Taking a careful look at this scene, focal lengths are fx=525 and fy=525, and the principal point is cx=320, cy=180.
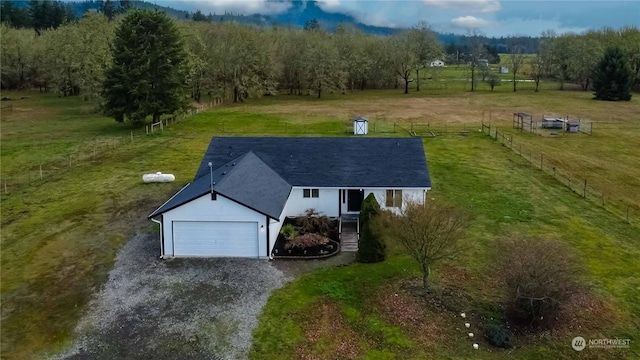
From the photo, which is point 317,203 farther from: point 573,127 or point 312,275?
point 573,127

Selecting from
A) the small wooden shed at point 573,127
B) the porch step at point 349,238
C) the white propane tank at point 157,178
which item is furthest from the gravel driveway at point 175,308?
the small wooden shed at point 573,127

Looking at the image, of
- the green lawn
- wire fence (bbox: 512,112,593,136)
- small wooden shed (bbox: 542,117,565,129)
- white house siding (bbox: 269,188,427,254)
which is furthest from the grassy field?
white house siding (bbox: 269,188,427,254)

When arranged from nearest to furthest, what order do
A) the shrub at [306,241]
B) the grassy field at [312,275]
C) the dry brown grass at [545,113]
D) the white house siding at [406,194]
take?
the grassy field at [312,275] < the shrub at [306,241] < the white house siding at [406,194] < the dry brown grass at [545,113]

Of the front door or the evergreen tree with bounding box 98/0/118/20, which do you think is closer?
the front door

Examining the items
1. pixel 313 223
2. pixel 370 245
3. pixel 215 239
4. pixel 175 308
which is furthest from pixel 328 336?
pixel 313 223

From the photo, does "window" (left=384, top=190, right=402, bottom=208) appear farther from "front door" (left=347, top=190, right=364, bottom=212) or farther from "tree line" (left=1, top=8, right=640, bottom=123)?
"tree line" (left=1, top=8, right=640, bottom=123)

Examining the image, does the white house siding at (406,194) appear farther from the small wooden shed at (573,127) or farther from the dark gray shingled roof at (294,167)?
the small wooden shed at (573,127)

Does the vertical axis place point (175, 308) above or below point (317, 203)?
below
